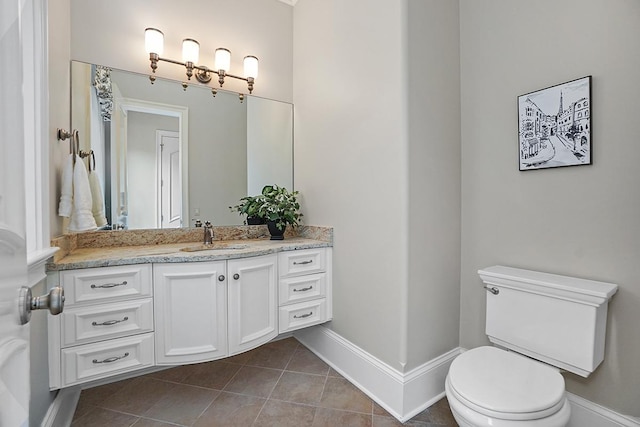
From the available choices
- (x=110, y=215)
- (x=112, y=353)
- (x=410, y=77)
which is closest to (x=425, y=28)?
(x=410, y=77)

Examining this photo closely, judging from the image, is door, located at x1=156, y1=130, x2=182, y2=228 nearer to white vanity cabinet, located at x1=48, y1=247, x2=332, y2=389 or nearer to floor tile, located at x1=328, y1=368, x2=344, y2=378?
white vanity cabinet, located at x1=48, y1=247, x2=332, y2=389

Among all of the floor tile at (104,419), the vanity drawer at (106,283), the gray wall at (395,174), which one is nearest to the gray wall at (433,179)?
the gray wall at (395,174)

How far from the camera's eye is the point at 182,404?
1.66 meters

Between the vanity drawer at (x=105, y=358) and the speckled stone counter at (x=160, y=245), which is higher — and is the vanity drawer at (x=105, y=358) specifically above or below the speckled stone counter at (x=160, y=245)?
below

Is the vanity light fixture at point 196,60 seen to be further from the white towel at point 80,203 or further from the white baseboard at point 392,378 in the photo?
the white baseboard at point 392,378

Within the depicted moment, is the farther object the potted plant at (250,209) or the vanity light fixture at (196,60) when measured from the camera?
the potted plant at (250,209)

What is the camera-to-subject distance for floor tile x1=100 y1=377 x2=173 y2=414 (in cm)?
162

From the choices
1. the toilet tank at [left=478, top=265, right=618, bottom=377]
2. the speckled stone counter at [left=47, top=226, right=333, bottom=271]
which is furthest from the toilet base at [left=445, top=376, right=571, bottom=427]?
the speckled stone counter at [left=47, top=226, right=333, bottom=271]

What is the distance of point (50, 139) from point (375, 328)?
194 centimetres

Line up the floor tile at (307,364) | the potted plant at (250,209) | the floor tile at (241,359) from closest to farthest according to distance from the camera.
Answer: the floor tile at (307,364) → the floor tile at (241,359) → the potted plant at (250,209)

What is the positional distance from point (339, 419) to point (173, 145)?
2023 millimetres

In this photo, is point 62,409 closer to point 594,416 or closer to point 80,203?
point 80,203

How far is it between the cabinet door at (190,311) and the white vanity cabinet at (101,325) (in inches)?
2.2

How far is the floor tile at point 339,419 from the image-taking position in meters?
1.50
